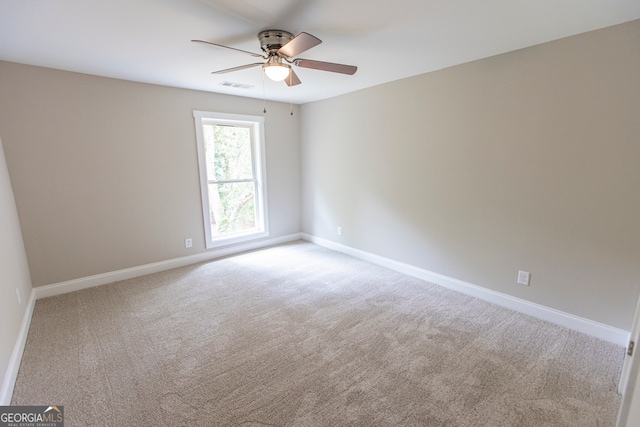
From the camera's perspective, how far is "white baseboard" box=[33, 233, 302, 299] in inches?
122

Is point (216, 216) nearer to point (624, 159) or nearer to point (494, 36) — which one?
point (494, 36)

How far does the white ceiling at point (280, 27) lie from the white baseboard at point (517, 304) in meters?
2.31

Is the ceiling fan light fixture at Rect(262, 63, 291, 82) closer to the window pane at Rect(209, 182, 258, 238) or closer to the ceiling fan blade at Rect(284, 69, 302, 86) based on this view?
the ceiling fan blade at Rect(284, 69, 302, 86)

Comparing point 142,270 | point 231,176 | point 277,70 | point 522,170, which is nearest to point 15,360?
point 142,270

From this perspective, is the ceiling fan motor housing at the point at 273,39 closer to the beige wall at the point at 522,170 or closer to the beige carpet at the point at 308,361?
the beige wall at the point at 522,170

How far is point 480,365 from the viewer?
201 centimetres

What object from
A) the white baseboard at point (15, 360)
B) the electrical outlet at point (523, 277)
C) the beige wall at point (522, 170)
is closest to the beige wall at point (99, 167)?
the white baseboard at point (15, 360)

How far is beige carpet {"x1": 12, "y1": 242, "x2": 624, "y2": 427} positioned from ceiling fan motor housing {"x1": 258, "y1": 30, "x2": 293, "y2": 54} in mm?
2332

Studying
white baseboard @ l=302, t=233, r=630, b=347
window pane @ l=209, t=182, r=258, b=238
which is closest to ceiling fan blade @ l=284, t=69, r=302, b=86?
window pane @ l=209, t=182, r=258, b=238

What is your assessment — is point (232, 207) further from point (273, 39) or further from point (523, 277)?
point (523, 277)

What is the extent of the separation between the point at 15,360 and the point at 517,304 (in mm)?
4139

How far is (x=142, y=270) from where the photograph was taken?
3650 mm

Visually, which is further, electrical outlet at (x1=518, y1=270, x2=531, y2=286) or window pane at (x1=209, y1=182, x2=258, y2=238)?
window pane at (x1=209, y1=182, x2=258, y2=238)

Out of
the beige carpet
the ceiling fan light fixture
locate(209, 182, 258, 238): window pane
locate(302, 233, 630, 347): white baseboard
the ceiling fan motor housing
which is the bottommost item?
the beige carpet
